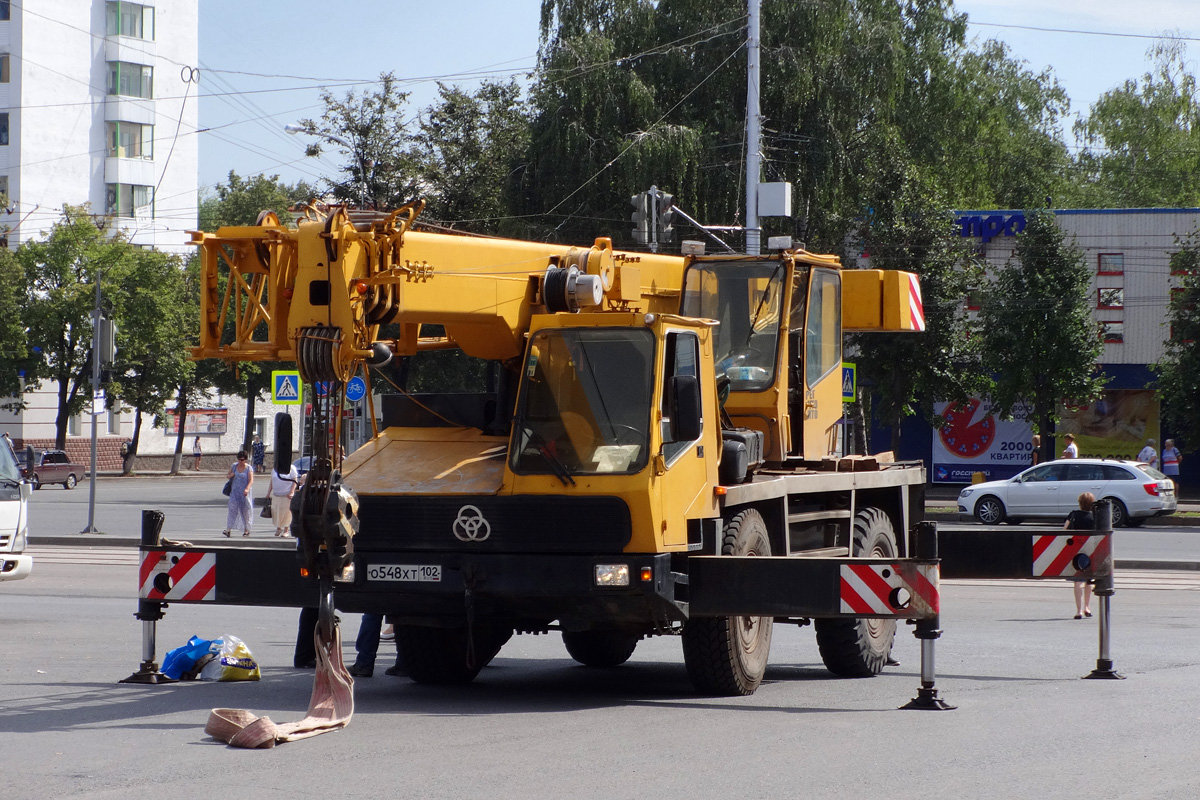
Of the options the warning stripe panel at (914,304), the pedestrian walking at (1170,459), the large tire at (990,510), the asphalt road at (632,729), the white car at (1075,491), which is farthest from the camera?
the pedestrian walking at (1170,459)

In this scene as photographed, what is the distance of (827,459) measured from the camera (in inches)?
434

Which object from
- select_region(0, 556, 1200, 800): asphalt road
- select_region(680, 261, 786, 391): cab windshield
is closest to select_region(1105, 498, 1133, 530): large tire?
select_region(0, 556, 1200, 800): asphalt road

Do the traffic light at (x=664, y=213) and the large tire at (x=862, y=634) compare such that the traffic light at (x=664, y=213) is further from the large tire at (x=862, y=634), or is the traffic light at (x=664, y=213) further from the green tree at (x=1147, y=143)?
the green tree at (x=1147, y=143)

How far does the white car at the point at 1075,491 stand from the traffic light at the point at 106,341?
18.1m

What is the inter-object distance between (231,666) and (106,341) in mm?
17635

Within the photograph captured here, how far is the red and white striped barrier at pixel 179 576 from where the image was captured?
9.69 metres

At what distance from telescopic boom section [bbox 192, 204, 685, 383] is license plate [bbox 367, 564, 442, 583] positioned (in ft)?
4.66

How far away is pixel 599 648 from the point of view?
37.8 feet

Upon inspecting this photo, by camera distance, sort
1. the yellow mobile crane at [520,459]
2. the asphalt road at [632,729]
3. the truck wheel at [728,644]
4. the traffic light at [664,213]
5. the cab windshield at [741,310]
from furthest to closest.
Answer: the traffic light at [664,213], the cab windshield at [741,310], the truck wheel at [728,644], the yellow mobile crane at [520,459], the asphalt road at [632,729]

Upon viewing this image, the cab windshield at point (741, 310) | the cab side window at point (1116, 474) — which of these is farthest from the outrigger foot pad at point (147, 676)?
the cab side window at point (1116, 474)

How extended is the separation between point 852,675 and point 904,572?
2.31 meters

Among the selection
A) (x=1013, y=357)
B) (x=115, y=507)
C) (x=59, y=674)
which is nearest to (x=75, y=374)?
(x=115, y=507)

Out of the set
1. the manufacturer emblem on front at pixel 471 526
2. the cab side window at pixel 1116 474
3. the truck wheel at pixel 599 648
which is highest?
the manufacturer emblem on front at pixel 471 526

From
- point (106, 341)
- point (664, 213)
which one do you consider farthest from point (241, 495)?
point (664, 213)
